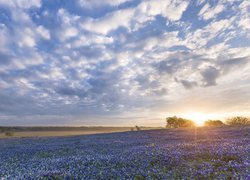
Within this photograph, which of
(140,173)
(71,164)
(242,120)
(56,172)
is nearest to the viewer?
(140,173)

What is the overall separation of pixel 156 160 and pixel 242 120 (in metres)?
37.2

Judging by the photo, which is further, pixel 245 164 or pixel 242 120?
pixel 242 120

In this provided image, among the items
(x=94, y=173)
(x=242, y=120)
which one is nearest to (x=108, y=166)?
(x=94, y=173)

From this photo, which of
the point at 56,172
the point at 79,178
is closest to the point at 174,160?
the point at 79,178

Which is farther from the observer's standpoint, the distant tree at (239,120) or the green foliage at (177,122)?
the green foliage at (177,122)

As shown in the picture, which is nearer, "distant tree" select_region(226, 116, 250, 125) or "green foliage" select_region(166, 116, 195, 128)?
"distant tree" select_region(226, 116, 250, 125)

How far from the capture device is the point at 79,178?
648 centimetres

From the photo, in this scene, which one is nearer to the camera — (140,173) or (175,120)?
(140,173)

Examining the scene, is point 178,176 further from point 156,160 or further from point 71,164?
point 71,164

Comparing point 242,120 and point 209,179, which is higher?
point 242,120

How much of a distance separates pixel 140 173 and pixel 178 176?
1.07 meters

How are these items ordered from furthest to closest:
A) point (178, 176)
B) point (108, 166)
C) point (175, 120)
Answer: point (175, 120)
point (108, 166)
point (178, 176)

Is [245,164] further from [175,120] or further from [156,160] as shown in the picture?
A: [175,120]

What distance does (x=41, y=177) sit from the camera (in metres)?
6.57
